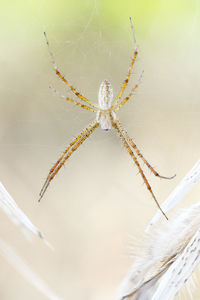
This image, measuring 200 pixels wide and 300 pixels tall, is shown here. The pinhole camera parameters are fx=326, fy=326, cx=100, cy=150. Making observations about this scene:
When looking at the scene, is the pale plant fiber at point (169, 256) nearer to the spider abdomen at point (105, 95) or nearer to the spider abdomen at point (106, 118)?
the spider abdomen at point (105, 95)

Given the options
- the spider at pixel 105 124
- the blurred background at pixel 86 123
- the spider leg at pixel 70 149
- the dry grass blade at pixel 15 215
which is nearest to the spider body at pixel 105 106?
the spider at pixel 105 124

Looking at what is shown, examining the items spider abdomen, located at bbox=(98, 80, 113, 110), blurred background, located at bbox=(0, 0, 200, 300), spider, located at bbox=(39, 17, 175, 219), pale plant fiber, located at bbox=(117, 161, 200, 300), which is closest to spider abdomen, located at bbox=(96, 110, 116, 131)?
spider, located at bbox=(39, 17, 175, 219)

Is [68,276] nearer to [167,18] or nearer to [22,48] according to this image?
[22,48]

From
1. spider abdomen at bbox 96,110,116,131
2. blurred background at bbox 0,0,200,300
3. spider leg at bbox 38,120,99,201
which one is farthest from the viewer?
blurred background at bbox 0,0,200,300

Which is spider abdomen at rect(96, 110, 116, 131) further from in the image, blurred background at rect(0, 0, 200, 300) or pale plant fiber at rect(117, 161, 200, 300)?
pale plant fiber at rect(117, 161, 200, 300)

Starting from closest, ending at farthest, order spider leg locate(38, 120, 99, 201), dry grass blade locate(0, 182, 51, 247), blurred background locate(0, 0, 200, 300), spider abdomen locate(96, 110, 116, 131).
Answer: dry grass blade locate(0, 182, 51, 247)
spider leg locate(38, 120, 99, 201)
spider abdomen locate(96, 110, 116, 131)
blurred background locate(0, 0, 200, 300)

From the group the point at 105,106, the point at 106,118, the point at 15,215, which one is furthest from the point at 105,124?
the point at 15,215
